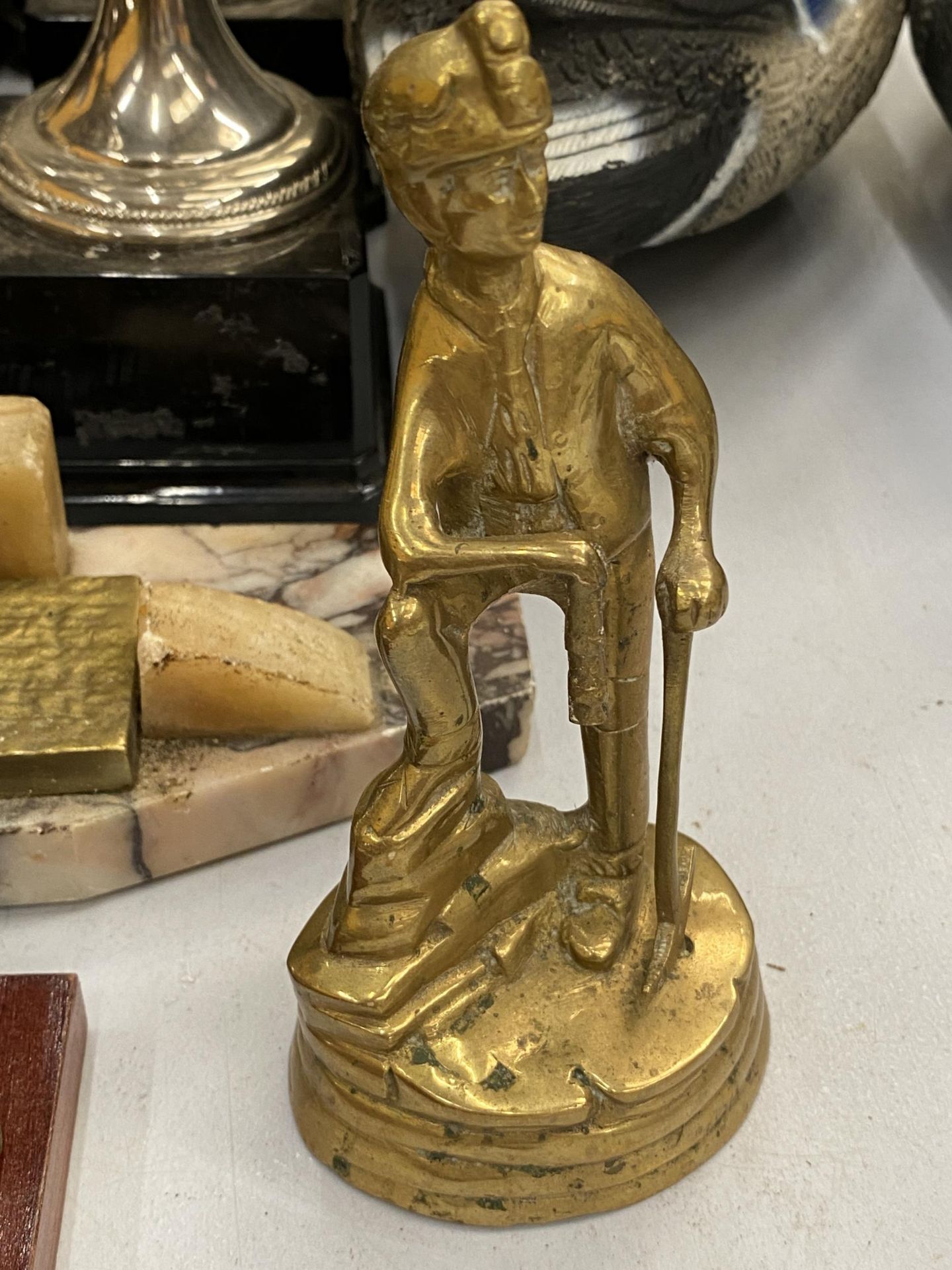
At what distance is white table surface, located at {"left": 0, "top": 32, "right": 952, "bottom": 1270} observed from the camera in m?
0.79

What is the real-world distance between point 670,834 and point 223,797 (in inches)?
→ 12.5

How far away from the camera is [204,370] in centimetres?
122

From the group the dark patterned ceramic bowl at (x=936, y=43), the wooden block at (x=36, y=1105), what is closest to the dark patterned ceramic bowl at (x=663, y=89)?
the dark patterned ceramic bowl at (x=936, y=43)

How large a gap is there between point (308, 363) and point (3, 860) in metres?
0.47

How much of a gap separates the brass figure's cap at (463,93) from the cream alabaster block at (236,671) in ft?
1.41

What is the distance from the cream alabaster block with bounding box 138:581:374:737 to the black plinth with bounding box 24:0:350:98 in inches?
26.9

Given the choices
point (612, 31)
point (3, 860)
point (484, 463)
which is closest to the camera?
A: point (484, 463)

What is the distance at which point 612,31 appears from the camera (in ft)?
3.99

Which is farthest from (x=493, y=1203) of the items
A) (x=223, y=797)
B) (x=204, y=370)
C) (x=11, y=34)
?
(x=11, y=34)

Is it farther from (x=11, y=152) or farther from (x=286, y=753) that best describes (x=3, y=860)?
(x=11, y=152)

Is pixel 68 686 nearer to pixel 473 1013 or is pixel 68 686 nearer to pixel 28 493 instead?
pixel 28 493

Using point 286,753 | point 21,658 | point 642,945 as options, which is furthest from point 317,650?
point 642,945

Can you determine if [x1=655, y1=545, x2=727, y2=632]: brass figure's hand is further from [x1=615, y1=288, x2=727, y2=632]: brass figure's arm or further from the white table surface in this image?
the white table surface

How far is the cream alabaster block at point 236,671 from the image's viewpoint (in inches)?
37.3
